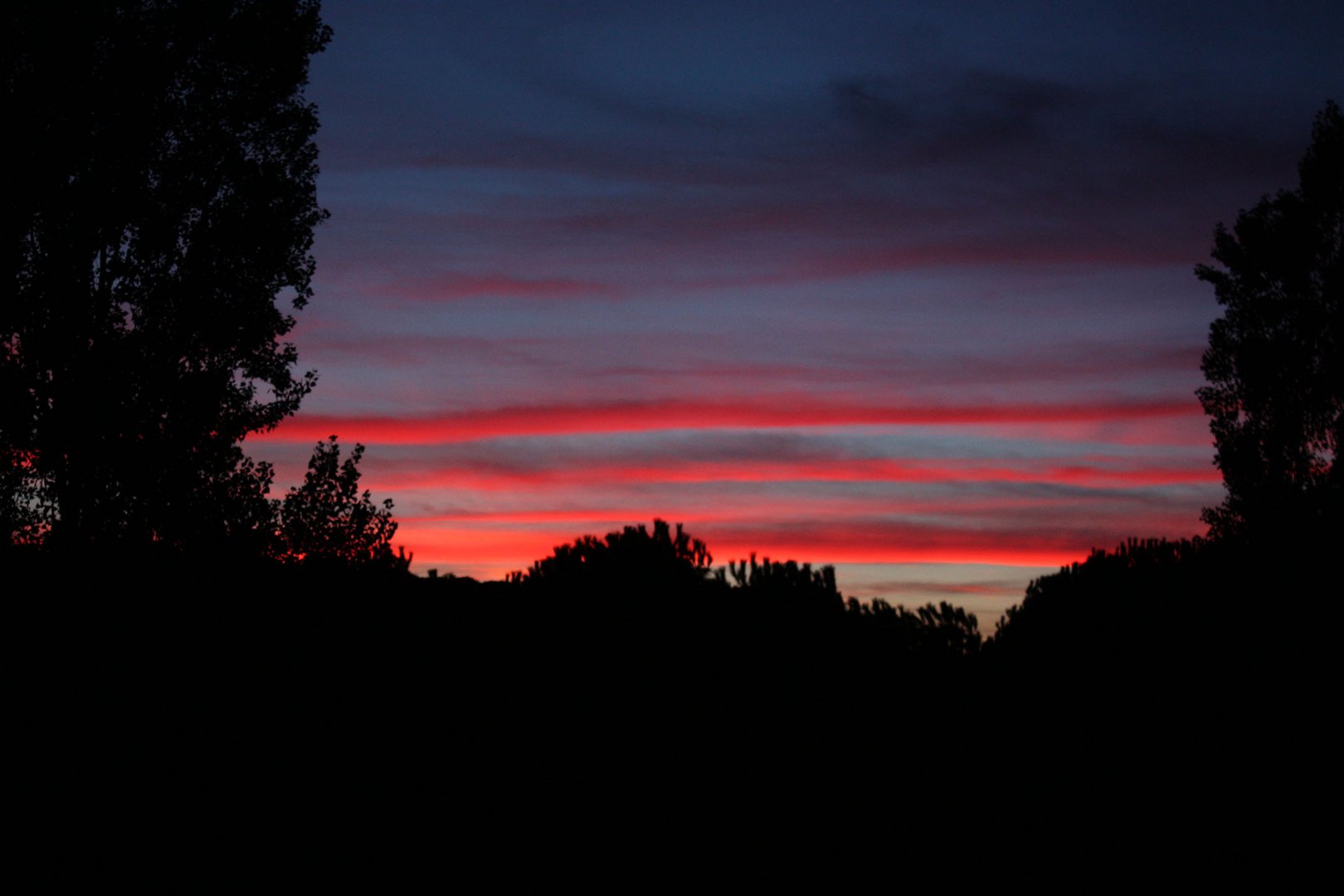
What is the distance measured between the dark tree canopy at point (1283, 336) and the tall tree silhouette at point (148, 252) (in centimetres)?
2256

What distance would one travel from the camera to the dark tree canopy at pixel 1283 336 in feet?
99.1

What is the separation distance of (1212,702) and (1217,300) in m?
30.7

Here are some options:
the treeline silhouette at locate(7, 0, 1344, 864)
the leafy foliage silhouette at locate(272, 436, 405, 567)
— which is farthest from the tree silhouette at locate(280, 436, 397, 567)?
the treeline silhouette at locate(7, 0, 1344, 864)

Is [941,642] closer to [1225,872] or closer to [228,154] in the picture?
[1225,872]

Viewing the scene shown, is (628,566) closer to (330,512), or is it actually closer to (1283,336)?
(330,512)

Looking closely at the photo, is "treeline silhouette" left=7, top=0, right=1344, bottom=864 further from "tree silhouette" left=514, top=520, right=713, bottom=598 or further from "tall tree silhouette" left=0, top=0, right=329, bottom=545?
"tall tree silhouette" left=0, top=0, right=329, bottom=545

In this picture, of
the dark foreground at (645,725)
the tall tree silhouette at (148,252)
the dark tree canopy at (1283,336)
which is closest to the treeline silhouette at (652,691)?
the dark foreground at (645,725)

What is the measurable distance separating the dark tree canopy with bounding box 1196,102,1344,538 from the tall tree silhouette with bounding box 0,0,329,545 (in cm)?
2256

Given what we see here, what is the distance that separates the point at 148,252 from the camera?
21297mm

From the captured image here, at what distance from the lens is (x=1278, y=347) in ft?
102

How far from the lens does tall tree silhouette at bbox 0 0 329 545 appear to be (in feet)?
66.1

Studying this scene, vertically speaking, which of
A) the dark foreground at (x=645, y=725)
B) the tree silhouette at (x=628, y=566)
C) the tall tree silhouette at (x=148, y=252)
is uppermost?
the tall tree silhouette at (x=148, y=252)

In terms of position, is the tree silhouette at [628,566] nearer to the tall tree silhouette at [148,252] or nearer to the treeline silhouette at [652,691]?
the treeline silhouette at [652,691]

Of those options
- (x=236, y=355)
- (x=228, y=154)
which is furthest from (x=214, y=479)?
(x=228, y=154)
